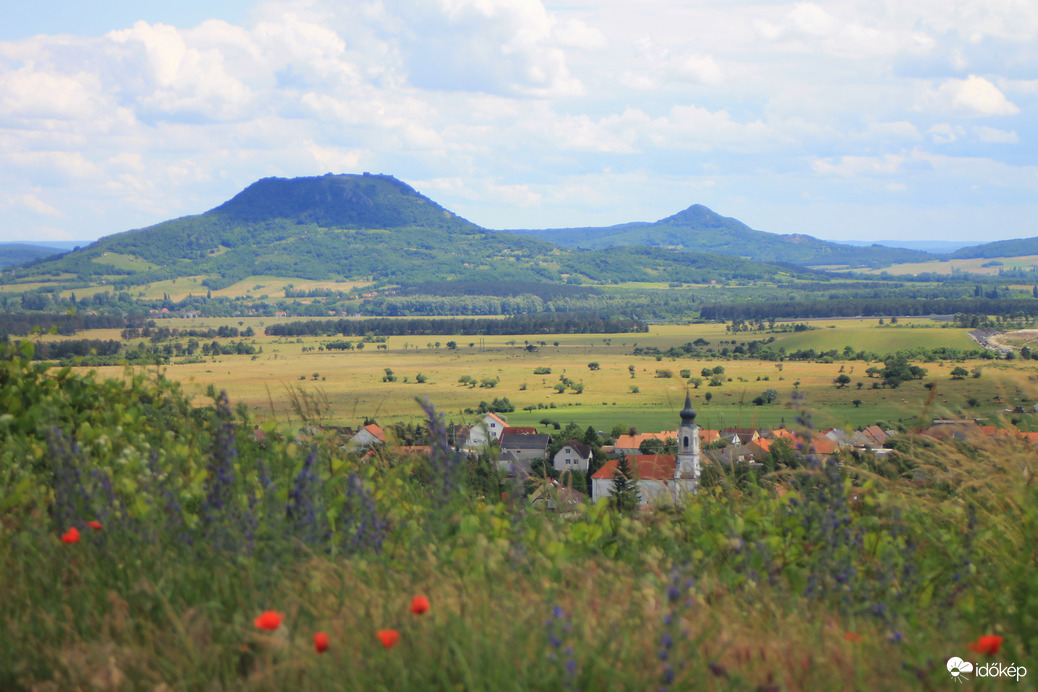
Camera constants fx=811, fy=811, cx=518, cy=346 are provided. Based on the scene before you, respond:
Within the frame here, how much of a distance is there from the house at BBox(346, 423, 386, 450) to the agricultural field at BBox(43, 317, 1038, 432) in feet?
0.52

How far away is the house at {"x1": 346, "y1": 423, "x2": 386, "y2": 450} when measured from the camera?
19.3 feet

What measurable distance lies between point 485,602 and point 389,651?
43cm

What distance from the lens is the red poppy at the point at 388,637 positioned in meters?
2.47

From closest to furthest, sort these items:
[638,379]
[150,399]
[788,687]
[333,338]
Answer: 1. [788,687]
2. [150,399]
3. [638,379]
4. [333,338]

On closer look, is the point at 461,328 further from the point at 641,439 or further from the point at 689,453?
the point at 689,453

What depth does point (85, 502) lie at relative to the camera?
3953 mm

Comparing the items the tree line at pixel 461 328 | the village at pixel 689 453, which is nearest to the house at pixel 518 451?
the village at pixel 689 453

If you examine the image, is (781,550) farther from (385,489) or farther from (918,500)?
(385,489)

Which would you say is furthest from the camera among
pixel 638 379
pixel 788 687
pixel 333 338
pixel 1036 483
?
pixel 333 338

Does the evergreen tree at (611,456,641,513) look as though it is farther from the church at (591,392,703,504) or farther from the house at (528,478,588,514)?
the house at (528,478,588,514)

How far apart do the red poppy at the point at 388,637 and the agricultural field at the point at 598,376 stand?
171 centimetres

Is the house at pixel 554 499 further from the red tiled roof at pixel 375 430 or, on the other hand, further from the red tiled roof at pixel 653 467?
the red tiled roof at pixel 375 430

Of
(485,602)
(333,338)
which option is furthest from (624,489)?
(333,338)

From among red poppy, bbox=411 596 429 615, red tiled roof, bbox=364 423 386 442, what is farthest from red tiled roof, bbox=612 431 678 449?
red poppy, bbox=411 596 429 615
